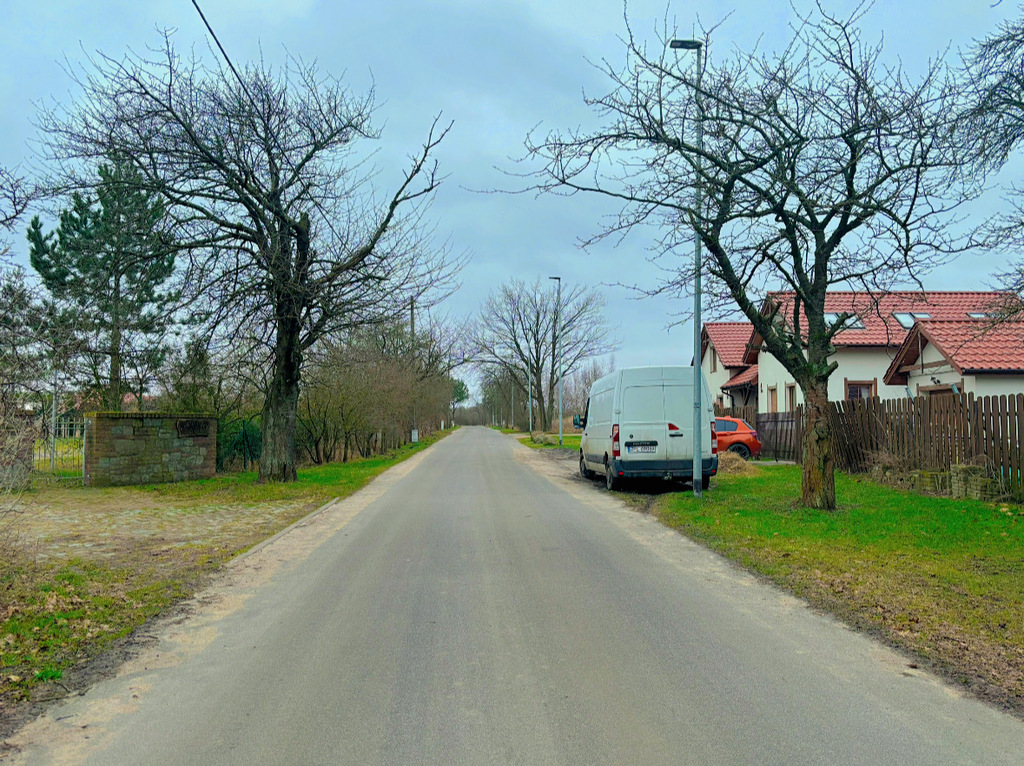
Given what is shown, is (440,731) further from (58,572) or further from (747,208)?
(747,208)

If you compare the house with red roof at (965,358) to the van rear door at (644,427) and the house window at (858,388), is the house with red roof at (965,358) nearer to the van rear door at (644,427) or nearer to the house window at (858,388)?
the house window at (858,388)

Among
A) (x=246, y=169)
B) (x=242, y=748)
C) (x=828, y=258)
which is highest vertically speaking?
(x=246, y=169)

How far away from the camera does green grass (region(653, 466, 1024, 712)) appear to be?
5.58 metres

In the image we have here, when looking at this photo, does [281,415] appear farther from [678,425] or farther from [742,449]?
[742,449]

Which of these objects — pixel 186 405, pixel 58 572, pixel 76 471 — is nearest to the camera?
pixel 58 572

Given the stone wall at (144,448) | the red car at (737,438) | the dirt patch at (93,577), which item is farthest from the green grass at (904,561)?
the stone wall at (144,448)

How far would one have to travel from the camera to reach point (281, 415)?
18078mm

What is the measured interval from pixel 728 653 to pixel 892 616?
1817 millimetres

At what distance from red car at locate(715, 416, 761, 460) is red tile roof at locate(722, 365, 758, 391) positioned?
29.2 feet

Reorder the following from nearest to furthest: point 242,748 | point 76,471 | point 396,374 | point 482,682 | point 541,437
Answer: point 242,748, point 482,682, point 76,471, point 396,374, point 541,437

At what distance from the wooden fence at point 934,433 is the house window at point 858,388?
601 cm

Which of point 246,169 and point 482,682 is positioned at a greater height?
point 246,169

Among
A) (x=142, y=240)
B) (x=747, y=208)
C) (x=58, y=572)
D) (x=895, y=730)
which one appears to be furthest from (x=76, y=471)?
(x=895, y=730)

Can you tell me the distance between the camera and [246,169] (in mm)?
15711
